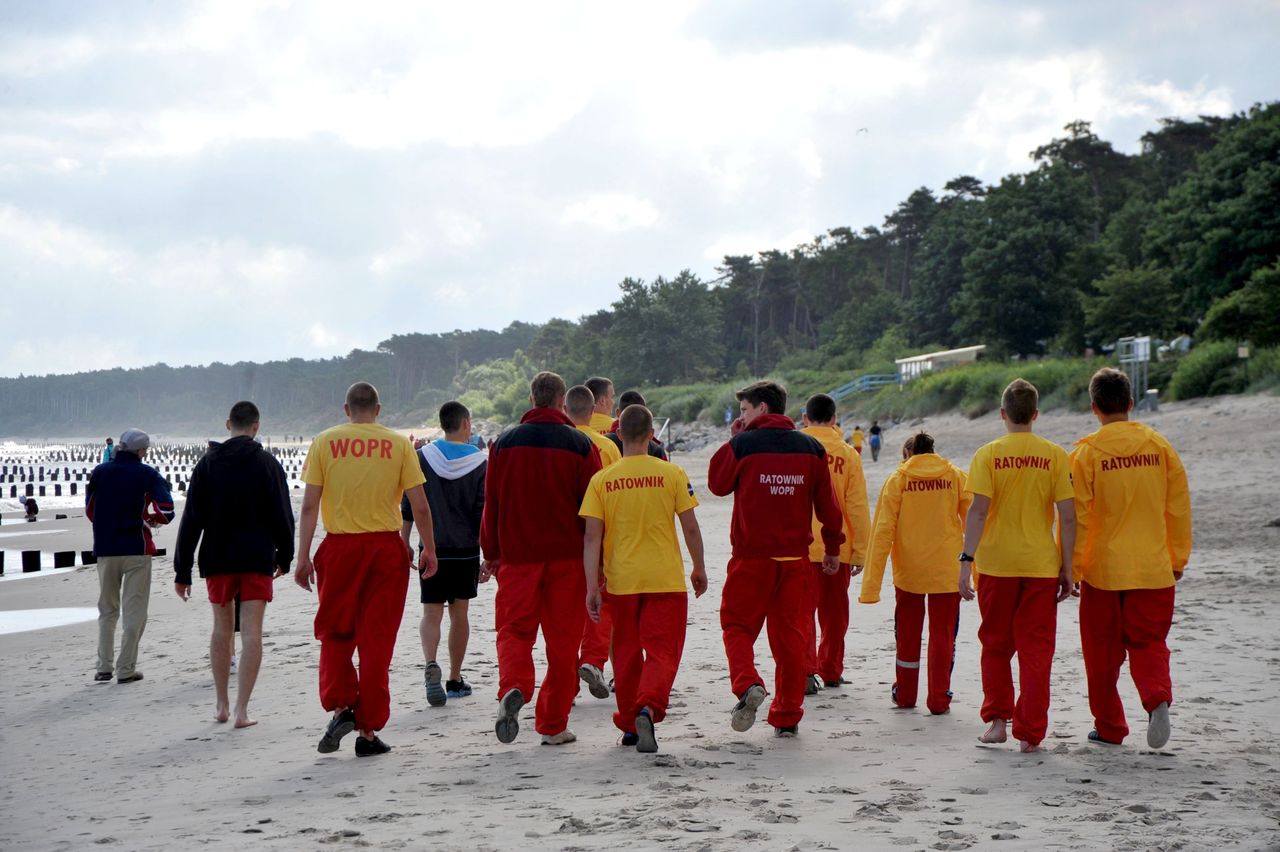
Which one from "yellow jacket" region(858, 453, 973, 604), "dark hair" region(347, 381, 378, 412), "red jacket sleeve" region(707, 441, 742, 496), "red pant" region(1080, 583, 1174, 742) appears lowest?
"red pant" region(1080, 583, 1174, 742)

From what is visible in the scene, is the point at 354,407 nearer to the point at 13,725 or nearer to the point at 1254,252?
the point at 13,725

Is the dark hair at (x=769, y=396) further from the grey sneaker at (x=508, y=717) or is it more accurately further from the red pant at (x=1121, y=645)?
the grey sneaker at (x=508, y=717)

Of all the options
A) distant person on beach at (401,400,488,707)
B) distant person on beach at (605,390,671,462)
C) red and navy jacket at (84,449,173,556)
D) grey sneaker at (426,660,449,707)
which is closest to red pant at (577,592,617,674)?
distant person on beach at (401,400,488,707)

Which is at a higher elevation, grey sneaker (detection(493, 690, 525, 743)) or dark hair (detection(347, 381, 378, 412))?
dark hair (detection(347, 381, 378, 412))

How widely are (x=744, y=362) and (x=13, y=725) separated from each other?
9163 cm

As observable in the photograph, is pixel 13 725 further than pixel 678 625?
Yes

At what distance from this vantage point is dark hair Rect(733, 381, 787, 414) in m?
6.71

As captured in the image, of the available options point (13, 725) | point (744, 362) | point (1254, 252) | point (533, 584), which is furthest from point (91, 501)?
point (744, 362)

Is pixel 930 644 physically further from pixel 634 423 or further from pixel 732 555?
pixel 634 423

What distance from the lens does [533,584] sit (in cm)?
643

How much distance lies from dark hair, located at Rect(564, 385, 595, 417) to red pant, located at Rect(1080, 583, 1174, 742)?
3.03 metres

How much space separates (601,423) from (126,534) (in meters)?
3.63

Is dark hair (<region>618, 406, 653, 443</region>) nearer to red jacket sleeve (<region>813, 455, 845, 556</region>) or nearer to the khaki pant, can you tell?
red jacket sleeve (<region>813, 455, 845, 556</region>)

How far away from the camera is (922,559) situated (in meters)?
7.09
